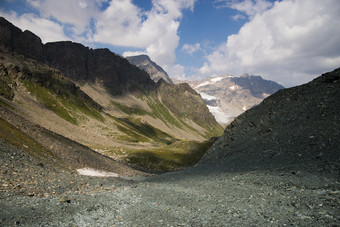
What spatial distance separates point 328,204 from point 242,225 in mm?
5507

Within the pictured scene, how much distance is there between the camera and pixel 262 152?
34.7m

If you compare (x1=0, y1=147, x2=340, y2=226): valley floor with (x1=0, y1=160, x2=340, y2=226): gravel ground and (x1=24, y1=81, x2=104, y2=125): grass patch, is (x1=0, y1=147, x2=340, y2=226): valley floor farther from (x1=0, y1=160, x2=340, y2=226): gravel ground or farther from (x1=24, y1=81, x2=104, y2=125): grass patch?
(x1=24, y1=81, x2=104, y2=125): grass patch

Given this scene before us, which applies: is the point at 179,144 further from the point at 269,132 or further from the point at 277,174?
the point at 277,174

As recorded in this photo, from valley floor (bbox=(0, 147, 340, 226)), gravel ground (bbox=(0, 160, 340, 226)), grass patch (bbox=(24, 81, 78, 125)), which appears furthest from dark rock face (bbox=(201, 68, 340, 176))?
grass patch (bbox=(24, 81, 78, 125))

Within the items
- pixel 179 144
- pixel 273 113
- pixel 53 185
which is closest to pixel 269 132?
pixel 273 113

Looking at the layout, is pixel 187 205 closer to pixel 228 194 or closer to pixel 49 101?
pixel 228 194

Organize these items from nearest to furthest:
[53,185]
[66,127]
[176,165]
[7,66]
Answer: [53,185], [176,165], [66,127], [7,66]

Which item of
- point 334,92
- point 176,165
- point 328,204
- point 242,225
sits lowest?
point 176,165

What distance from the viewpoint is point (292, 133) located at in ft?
112

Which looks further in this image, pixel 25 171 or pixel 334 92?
pixel 334 92

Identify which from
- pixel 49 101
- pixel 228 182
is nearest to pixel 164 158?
pixel 228 182

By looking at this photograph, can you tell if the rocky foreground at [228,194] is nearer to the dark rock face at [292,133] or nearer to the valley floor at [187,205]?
the valley floor at [187,205]

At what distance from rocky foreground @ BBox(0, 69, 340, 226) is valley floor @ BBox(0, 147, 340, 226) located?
0.17 ft

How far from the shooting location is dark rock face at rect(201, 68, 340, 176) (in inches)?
1023
